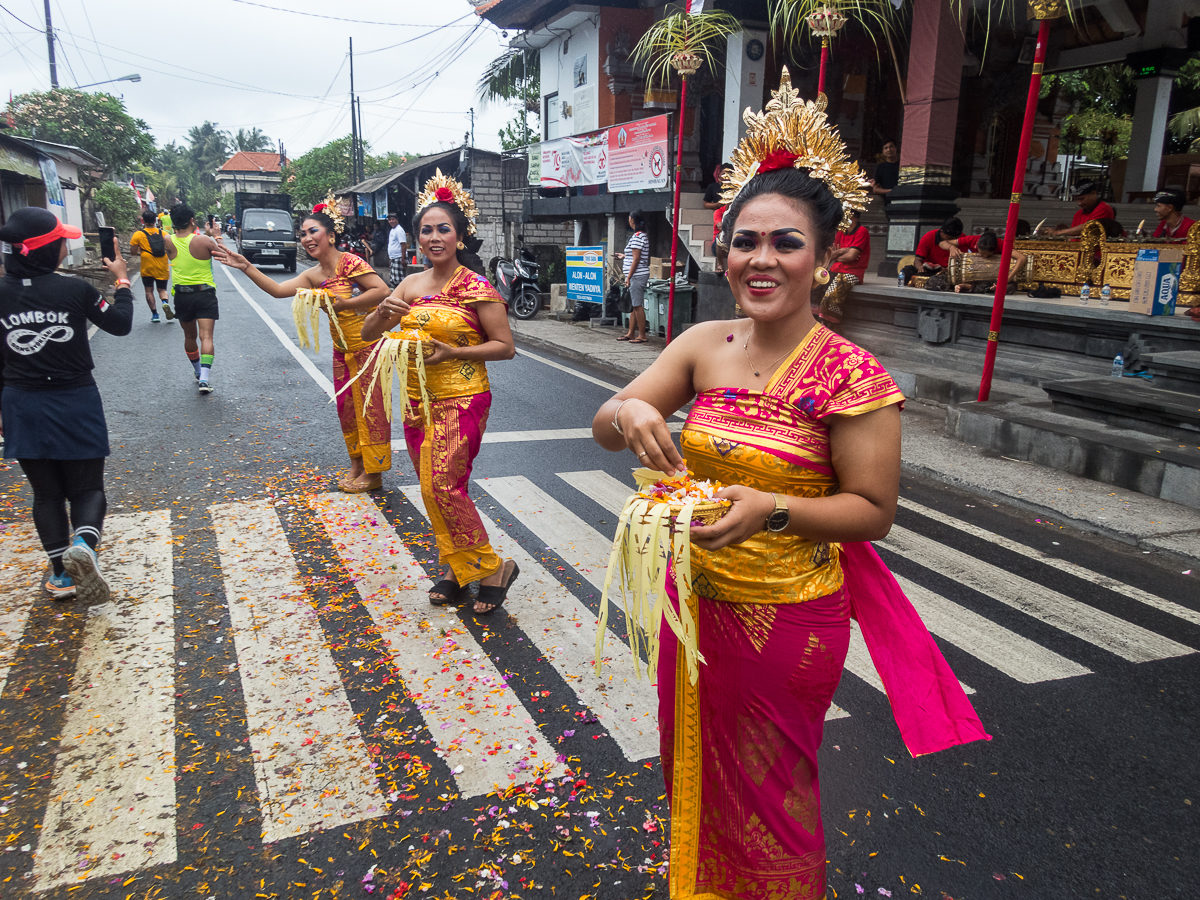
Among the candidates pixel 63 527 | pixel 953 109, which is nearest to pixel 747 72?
pixel 953 109

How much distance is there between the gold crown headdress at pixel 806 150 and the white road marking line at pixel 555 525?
3.08 meters

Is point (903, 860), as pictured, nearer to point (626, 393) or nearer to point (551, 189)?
point (626, 393)

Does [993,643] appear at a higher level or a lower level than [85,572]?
lower

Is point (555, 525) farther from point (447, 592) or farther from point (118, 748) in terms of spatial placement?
point (118, 748)

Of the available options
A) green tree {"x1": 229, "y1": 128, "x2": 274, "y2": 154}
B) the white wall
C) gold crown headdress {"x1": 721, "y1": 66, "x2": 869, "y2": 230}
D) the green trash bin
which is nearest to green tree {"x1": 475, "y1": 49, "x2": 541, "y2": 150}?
the white wall

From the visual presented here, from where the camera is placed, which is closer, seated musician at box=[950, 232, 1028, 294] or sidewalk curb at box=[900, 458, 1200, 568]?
sidewalk curb at box=[900, 458, 1200, 568]

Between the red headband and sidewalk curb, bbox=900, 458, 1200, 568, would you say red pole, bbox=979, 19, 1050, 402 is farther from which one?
the red headband

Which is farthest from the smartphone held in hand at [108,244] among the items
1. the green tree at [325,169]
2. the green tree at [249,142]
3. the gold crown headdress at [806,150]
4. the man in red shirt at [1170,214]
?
the green tree at [249,142]

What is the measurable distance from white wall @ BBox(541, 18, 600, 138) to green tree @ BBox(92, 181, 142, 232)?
72.8 feet

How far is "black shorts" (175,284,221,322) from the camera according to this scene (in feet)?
33.3

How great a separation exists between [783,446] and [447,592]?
2983 mm

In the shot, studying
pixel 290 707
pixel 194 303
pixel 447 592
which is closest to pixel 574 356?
pixel 194 303

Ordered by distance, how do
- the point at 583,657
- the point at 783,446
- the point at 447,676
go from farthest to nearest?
the point at 583,657 → the point at 447,676 → the point at 783,446

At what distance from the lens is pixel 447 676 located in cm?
380
